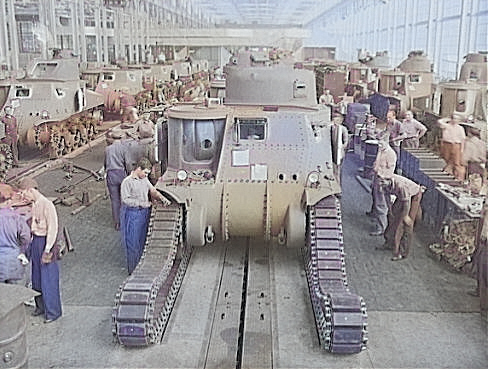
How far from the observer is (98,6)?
82.6 ft

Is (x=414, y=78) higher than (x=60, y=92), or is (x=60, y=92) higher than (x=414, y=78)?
(x=414, y=78)

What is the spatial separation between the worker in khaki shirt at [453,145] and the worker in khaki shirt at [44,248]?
17.5 ft

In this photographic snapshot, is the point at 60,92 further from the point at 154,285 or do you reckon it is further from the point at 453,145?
the point at 154,285

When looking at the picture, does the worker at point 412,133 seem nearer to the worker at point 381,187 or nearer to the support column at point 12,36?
the worker at point 381,187

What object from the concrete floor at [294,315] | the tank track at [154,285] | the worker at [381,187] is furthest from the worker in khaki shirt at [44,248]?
the worker at [381,187]

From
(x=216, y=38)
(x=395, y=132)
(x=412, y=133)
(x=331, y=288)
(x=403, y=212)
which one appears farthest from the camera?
(x=216, y=38)

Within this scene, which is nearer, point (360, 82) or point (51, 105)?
point (51, 105)

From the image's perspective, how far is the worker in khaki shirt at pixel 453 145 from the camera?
9.65m

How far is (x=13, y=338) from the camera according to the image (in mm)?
4855

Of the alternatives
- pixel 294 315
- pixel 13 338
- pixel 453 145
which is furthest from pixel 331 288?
pixel 453 145

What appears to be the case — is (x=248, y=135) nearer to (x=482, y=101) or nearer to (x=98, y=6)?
(x=482, y=101)

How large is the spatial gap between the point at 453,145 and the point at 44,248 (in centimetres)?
640

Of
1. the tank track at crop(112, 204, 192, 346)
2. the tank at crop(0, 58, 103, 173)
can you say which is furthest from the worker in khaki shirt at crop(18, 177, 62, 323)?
the tank at crop(0, 58, 103, 173)

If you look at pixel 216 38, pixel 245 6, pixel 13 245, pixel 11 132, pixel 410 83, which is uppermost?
pixel 245 6
